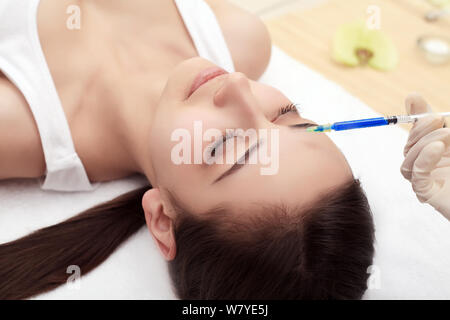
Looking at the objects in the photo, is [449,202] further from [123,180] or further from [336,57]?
[336,57]

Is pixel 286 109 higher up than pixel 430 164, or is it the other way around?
pixel 286 109

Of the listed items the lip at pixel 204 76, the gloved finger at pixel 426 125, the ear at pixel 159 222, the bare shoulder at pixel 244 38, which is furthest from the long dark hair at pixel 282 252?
the bare shoulder at pixel 244 38

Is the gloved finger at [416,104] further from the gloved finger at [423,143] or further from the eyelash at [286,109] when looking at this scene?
the eyelash at [286,109]

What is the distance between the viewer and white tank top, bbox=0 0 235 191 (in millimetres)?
1058

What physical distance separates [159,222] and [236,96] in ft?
0.99

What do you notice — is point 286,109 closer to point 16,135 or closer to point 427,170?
point 427,170

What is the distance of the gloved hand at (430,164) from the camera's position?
31.4 inches

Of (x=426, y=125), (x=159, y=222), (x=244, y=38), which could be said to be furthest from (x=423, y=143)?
(x=244, y=38)

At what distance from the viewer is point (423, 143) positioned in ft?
2.67

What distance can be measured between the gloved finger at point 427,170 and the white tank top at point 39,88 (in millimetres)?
733

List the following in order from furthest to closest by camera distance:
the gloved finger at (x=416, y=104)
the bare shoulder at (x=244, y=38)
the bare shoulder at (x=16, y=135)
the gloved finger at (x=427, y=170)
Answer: the bare shoulder at (x=244, y=38)
the bare shoulder at (x=16, y=135)
the gloved finger at (x=416, y=104)
the gloved finger at (x=427, y=170)

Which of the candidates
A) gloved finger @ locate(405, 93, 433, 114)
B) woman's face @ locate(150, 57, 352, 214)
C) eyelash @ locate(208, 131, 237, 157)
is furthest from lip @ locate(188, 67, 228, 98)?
gloved finger @ locate(405, 93, 433, 114)

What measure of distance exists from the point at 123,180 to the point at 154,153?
290 mm

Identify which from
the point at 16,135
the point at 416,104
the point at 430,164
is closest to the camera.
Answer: the point at 430,164
